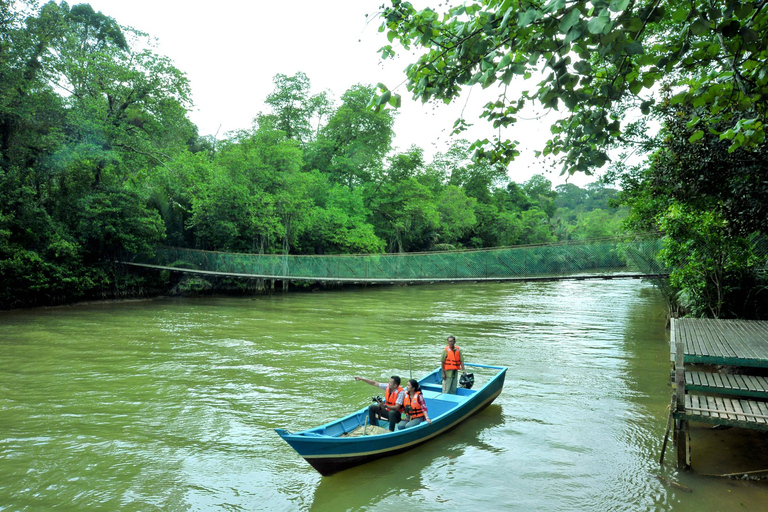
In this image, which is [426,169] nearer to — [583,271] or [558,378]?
[583,271]

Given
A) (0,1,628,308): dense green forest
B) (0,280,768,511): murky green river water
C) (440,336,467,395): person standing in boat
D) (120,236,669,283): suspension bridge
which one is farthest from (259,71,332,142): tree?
(440,336,467,395): person standing in boat

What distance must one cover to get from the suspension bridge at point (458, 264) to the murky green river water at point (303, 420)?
1812mm

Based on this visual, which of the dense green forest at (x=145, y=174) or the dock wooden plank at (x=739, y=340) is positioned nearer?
the dock wooden plank at (x=739, y=340)

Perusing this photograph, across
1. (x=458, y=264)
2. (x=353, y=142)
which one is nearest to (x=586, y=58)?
(x=458, y=264)

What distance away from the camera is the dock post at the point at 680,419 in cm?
499

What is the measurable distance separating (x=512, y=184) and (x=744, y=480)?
162 ft

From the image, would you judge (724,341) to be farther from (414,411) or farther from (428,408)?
(414,411)

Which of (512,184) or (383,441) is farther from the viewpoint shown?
(512,184)

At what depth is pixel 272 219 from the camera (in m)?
23.0

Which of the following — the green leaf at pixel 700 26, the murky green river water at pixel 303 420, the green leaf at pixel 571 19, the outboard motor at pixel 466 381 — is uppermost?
the green leaf at pixel 700 26

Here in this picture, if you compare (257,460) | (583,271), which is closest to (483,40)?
(257,460)

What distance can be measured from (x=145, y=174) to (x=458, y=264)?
13.8 meters

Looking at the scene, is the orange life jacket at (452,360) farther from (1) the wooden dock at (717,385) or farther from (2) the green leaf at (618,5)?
(2) the green leaf at (618,5)

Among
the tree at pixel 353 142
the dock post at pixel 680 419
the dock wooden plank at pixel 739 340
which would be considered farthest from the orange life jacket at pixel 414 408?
the tree at pixel 353 142
